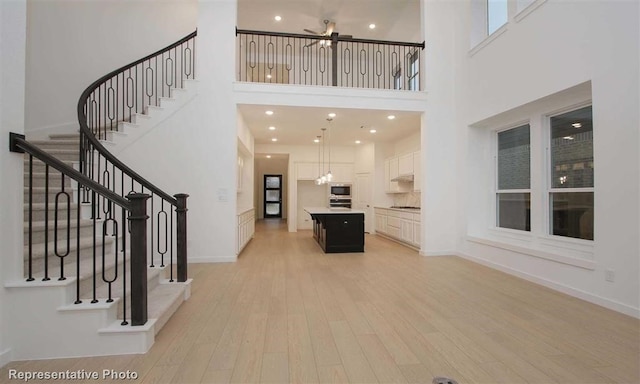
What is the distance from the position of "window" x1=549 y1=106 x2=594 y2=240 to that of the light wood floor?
36.1 inches

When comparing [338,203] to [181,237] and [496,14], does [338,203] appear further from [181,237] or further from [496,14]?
[181,237]

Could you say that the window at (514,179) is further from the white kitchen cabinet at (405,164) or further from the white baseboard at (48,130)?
the white baseboard at (48,130)

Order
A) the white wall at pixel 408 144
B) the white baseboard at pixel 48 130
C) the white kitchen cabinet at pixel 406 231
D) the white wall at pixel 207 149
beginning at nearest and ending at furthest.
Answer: the white wall at pixel 207 149, the white baseboard at pixel 48 130, the white kitchen cabinet at pixel 406 231, the white wall at pixel 408 144

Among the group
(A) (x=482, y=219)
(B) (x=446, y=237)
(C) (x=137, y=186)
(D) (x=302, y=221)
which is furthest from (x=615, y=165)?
(D) (x=302, y=221)

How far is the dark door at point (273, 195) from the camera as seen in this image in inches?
571

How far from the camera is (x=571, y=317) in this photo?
2637 mm

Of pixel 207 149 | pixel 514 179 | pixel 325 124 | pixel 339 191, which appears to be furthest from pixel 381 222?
pixel 207 149

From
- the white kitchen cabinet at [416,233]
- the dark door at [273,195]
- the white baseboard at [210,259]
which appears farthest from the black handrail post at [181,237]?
the dark door at [273,195]

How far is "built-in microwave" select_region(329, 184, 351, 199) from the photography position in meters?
9.31

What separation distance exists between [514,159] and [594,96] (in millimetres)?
1584

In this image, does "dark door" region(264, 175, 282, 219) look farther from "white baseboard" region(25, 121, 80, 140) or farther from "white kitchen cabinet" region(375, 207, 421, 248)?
"white baseboard" region(25, 121, 80, 140)

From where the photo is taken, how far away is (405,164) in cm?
711

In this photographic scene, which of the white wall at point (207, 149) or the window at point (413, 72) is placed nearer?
the white wall at point (207, 149)

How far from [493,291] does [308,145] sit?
21.7 feet
